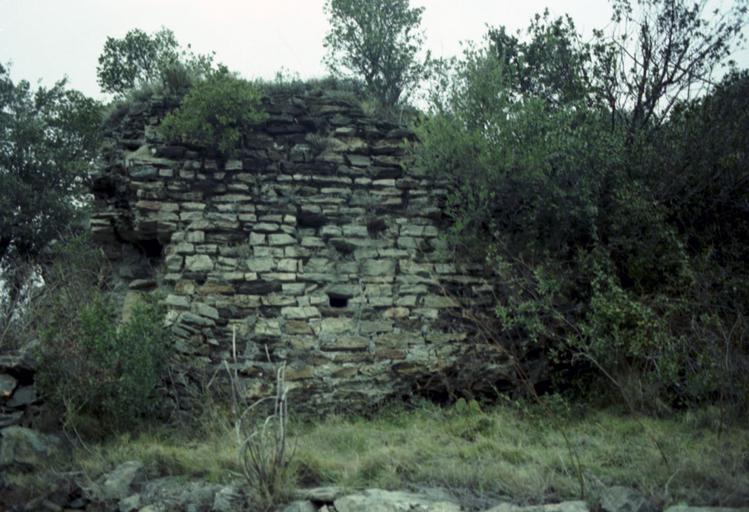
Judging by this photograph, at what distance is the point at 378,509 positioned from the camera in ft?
14.2

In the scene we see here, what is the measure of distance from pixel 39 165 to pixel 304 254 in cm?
1015

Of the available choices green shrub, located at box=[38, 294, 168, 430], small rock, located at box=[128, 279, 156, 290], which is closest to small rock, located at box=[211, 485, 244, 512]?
green shrub, located at box=[38, 294, 168, 430]

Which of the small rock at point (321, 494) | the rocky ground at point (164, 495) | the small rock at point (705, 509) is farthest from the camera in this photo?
the small rock at point (321, 494)

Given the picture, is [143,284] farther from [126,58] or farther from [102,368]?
[126,58]

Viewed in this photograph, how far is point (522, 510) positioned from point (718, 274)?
13.0 feet

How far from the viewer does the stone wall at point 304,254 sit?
23.1 feet

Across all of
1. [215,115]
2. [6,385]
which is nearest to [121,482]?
[6,385]

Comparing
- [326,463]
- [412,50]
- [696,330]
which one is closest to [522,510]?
[326,463]

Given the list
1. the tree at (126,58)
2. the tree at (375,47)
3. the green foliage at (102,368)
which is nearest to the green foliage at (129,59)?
the tree at (126,58)

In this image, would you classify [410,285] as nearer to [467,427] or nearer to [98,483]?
[467,427]

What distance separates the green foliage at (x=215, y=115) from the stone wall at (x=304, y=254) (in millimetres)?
205

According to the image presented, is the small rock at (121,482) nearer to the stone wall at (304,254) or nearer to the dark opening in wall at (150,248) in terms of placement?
the stone wall at (304,254)

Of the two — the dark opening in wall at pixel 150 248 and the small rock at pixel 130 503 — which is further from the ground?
the dark opening in wall at pixel 150 248

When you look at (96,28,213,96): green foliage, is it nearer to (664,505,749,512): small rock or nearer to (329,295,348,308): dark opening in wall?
(329,295,348,308): dark opening in wall
